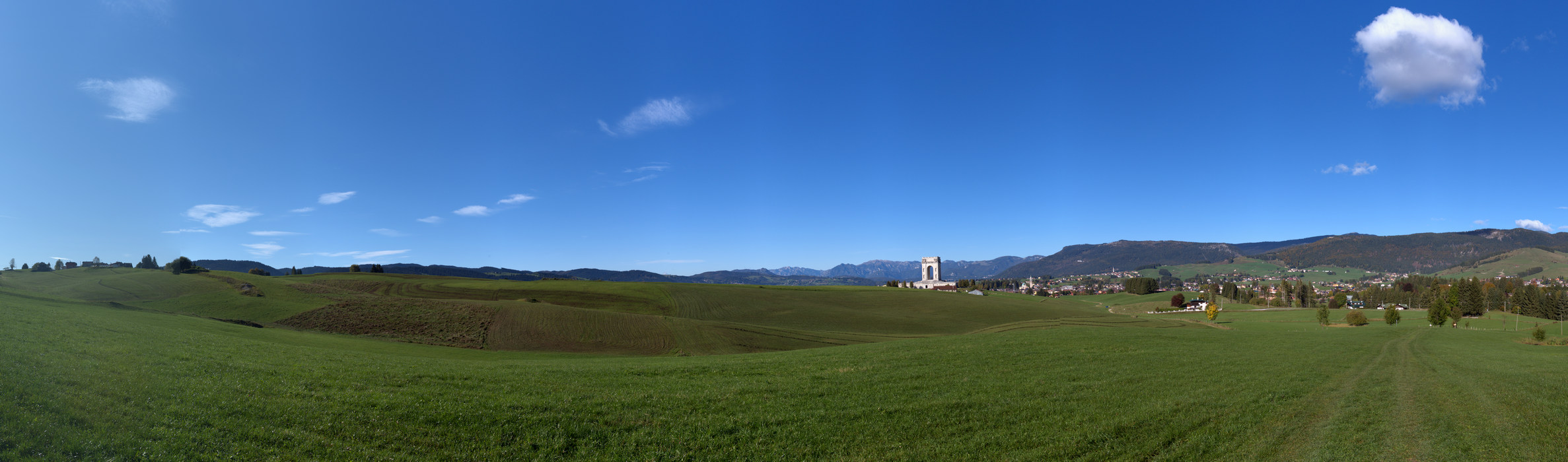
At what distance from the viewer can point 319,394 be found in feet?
41.1

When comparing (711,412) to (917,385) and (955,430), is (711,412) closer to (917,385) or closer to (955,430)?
(955,430)

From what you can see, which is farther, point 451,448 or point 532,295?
point 532,295

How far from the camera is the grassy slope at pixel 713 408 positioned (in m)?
10.2

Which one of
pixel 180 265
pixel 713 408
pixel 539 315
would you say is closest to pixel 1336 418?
pixel 713 408

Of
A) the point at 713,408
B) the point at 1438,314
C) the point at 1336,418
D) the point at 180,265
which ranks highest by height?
the point at 180,265

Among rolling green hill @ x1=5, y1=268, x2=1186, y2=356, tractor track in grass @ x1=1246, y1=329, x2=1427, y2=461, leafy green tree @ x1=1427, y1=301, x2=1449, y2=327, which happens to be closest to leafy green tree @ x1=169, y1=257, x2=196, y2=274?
rolling green hill @ x1=5, y1=268, x2=1186, y2=356

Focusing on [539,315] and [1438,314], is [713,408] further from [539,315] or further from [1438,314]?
[1438,314]

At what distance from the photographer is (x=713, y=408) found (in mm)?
14727

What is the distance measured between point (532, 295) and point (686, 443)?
88.7 meters

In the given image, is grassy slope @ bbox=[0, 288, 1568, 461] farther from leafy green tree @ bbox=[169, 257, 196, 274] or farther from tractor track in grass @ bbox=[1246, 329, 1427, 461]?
leafy green tree @ bbox=[169, 257, 196, 274]

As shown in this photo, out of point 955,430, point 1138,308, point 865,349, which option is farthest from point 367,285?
point 1138,308

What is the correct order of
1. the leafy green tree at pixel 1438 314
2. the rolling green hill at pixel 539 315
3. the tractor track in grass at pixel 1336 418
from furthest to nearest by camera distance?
Result: the leafy green tree at pixel 1438 314 < the rolling green hill at pixel 539 315 < the tractor track in grass at pixel 1336 418

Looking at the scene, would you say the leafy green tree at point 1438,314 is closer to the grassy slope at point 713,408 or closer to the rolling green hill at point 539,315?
the rolling green hill at point 539,315

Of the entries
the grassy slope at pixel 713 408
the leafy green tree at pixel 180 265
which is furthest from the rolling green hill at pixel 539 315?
the grassy slope at pixel 713 408
